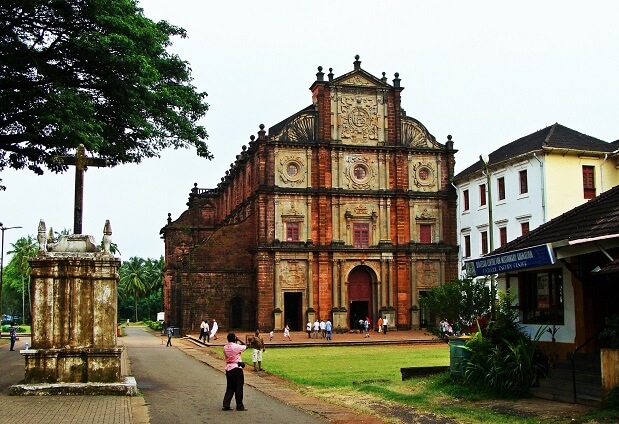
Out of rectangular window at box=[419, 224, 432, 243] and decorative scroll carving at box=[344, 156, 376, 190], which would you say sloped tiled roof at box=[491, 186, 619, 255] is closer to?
decorative scroll carving at box=[344, 156, 376, 190]

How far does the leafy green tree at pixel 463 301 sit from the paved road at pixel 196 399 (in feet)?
15.7

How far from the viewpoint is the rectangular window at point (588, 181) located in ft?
127

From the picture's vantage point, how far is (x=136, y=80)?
22719 mm

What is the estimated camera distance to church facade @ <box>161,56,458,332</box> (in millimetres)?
46031

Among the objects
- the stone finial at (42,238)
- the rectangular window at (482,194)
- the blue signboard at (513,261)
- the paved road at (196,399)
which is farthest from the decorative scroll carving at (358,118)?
the stone finial at (42,238)

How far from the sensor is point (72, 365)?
14.6 metres

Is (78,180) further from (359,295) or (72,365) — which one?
(359,295)

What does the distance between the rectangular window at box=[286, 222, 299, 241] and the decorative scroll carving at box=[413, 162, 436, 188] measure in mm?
8986

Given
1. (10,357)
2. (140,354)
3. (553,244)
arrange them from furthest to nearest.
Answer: (140,354) < (10,357) < (553,244)

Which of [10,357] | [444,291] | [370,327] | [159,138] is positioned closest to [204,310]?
[370,327]

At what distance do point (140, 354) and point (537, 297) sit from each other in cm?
2102

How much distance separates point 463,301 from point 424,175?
33175mm

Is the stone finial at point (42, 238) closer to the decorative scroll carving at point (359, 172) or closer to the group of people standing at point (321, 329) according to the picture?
the group of people standing at point (321, 329)

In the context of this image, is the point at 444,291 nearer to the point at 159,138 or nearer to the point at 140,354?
the point at 159,138
